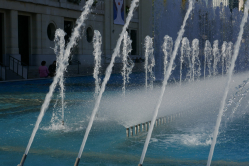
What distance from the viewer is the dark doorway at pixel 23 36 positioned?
26.3 metres

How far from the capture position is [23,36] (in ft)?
86.7

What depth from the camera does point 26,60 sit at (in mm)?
26688

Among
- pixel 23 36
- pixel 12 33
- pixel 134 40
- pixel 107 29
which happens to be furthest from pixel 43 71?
pixel 134 40

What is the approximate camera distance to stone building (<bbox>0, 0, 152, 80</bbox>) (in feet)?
78.6

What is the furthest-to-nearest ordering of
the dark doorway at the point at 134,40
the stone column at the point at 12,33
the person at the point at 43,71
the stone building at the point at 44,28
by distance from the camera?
the dark doorway at the point at 134,40 < the stone building at the point at 44,28 < the stone column at the point at 12,33 < the person at the point at 43,71

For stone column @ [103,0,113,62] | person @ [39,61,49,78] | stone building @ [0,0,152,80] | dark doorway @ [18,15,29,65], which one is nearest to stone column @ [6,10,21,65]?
stone building @ [0,0,152,80]

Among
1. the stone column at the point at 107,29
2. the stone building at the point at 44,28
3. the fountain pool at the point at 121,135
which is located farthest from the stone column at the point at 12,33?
the fountain pool at the point at 121,135

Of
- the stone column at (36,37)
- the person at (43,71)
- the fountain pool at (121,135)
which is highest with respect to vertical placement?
the stone column at (36,37)

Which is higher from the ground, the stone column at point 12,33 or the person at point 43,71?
the stone column at point 12,33

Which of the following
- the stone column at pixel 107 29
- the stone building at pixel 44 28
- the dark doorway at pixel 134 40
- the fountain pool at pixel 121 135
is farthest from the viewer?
the dark doorway at pixel 134 40

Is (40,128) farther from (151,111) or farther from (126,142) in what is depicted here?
(151,111)

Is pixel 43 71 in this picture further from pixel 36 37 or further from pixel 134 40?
pixel 134 40

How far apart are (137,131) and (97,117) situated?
6.40ft

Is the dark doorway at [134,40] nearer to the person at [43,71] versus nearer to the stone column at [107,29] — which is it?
the stone column at [107,29]
